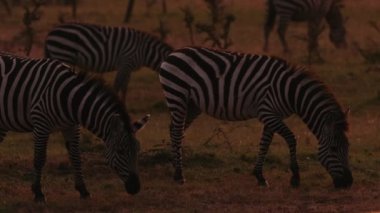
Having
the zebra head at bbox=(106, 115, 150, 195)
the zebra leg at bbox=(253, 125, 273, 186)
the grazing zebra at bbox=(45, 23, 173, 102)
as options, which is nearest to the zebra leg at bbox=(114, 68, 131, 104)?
the grazing zebra at bbox=(45, 23, 173, 102)

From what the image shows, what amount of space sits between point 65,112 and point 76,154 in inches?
27.2

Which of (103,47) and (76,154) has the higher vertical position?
(76,154)

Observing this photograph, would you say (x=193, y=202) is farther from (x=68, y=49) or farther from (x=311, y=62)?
(x=311, y=62)

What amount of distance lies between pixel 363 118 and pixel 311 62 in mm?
5052

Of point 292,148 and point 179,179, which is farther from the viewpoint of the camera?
point 179,179

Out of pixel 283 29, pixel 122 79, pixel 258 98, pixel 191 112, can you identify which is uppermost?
pixel 258 98

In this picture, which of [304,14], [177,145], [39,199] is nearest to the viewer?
[39,199]

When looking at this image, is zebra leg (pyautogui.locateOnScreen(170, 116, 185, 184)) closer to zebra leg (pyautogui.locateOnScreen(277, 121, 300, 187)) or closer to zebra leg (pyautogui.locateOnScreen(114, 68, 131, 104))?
zebra leg (pyautogui.locateOnScreen(277, 121, 300, 187))

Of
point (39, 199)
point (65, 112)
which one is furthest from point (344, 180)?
point (39, 199)

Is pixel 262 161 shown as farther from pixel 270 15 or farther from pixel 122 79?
pixel 270 15

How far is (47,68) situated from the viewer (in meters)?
10.8

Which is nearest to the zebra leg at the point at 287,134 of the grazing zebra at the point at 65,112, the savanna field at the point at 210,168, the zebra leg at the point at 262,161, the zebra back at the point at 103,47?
the savanna field at the point at 210,168

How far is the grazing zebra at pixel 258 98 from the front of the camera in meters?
11.1

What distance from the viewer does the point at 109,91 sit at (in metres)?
10.5
